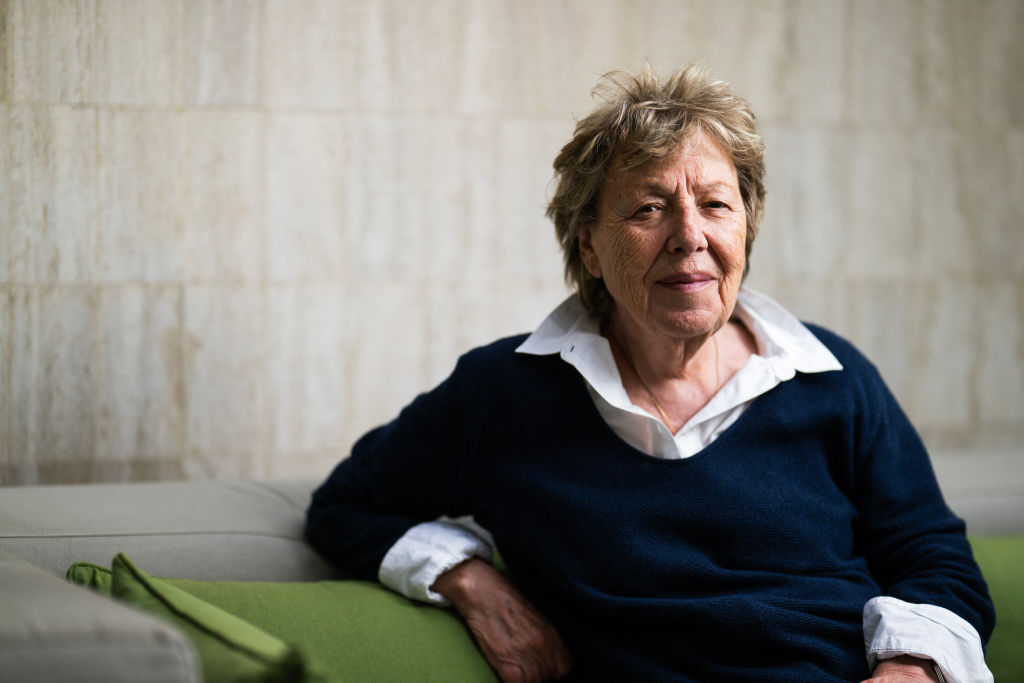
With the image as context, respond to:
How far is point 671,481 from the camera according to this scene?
1.38 meters

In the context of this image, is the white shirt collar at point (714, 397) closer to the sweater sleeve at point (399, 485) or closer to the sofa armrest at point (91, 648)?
the sweater sleeve at point (399, 485)

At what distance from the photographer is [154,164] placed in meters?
1.84

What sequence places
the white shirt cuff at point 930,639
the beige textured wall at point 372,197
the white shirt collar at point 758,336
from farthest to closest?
the beige textured wall at point 372,197, the white shirt collar at point 758,336, the white shirt cuff at point 930,639

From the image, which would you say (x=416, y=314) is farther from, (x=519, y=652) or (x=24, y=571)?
(x=24, y=571)

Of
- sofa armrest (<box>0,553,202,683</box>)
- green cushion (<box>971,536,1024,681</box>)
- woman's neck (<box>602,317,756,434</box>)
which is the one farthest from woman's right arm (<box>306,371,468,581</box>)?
green cushion (<box>971,536,1024,681</box>)

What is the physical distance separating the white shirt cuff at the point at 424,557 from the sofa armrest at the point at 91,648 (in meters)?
0.73

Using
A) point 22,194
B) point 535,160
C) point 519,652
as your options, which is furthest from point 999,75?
point 22,194

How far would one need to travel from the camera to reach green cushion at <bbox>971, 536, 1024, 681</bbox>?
58.2 inches

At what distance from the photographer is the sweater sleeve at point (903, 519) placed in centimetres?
137

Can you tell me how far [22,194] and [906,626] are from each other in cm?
175

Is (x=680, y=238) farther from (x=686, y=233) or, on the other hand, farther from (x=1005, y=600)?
(x=1005, y=600)

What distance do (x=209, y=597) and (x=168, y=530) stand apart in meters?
0.27

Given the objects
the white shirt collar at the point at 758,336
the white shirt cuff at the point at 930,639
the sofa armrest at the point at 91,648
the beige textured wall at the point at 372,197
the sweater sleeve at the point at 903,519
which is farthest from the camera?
the beige textured wall at the point at 372,197

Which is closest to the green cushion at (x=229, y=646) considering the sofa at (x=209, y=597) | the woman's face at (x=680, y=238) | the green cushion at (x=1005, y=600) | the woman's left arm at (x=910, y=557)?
the sofa at (x=209, y=597)
